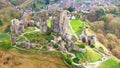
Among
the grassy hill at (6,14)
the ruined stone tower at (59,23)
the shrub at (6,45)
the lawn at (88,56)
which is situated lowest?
the grassy hill at (6,14)

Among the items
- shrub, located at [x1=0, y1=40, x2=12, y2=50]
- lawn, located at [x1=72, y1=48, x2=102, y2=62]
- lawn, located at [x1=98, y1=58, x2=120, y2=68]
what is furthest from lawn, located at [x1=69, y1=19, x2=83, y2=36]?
shrub, located at [x1=0, y1=40, x2=12, y2=50]

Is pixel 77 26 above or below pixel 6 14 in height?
above

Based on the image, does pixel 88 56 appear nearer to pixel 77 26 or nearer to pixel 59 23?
pixel 59 23

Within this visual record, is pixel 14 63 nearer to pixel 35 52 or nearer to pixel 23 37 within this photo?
pixel 35 52

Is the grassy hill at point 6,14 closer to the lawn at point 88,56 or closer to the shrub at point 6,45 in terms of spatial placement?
the lawn at point 88,56

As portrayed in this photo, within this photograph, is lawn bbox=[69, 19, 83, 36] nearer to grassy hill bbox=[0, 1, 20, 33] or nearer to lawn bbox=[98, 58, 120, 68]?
grassy hill bbox=[0, 1, 20, 33]

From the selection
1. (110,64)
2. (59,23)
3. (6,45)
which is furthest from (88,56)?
(6,45)

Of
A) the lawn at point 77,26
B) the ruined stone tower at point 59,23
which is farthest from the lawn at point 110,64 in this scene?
the lawn at point 77,26

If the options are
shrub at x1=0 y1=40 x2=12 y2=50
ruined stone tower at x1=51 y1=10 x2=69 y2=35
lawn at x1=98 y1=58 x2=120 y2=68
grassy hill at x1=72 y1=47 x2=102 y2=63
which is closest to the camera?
shrub at x1=0 y1=40 x2=12 y2=50

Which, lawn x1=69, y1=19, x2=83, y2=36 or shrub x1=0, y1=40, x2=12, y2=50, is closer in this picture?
shrub x1=0, y1=40, x2=12, y2=50

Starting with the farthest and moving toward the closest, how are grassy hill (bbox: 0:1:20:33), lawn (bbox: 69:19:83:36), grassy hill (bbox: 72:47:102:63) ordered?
grassy hill (bbox: 0:1:20:33)
lawn (bbox: 69:19:83:36)
grassy hill (bbox: 72:47:102:63)

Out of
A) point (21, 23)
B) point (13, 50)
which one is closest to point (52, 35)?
point (13, 50)
